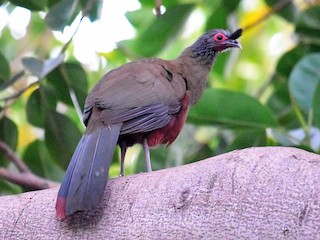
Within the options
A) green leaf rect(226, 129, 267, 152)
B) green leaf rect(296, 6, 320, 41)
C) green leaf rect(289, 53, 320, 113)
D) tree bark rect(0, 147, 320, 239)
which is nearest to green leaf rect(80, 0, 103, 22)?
green leaf rect(226, 129, 267, 152)

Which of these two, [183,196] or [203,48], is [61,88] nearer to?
[203,48]

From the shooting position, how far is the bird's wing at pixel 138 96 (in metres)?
2.98

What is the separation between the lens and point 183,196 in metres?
2.24

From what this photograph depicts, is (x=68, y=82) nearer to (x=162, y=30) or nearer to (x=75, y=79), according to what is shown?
(x=75, y=79)

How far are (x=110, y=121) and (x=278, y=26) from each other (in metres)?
4.47

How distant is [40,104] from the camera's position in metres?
4.02

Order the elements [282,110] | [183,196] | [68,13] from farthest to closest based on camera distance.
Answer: [282,110] → [68,13] → [183,196]

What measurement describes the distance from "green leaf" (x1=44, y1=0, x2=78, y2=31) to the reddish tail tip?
4.46 feet

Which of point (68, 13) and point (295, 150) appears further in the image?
point (68, 13)

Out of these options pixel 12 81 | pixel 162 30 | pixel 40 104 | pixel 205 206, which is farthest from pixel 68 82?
pixel 205 206

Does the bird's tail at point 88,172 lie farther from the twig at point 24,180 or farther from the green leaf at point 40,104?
the green leaf at point 40,104

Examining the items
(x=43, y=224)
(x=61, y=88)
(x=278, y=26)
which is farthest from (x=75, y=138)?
(x=278, y=26)

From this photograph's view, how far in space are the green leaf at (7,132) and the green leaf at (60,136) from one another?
191 millimetres

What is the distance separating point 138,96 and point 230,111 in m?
0.91
